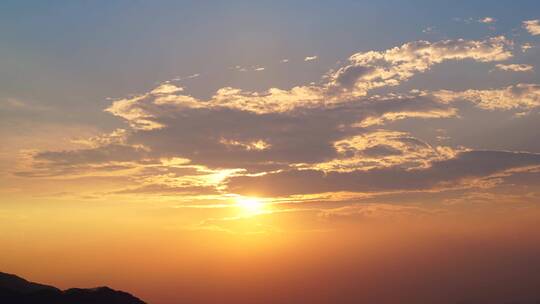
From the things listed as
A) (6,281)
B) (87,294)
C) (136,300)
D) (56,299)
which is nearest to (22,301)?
(56,299)

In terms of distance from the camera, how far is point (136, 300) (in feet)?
344

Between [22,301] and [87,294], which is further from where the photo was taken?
[87,294]

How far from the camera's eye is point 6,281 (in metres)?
120

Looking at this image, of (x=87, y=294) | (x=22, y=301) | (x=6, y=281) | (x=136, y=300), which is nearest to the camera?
(x=22, y=301)

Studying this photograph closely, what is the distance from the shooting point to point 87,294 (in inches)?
3846

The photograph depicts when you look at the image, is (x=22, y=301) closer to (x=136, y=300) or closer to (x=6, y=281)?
(x=136, y=300)

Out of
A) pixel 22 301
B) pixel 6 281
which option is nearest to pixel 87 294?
pixel 22 301

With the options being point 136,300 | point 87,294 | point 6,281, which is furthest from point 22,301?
point 6,281

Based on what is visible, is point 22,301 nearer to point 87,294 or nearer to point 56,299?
point 56,299

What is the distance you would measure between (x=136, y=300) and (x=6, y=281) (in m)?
41.5

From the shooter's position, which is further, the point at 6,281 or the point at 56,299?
the point at 6,281

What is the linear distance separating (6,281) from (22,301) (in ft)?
116

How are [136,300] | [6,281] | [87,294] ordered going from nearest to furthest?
[87,294]
[136,300]
[6,281]

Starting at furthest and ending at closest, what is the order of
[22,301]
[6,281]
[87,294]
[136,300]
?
[6,281] → [136,300] → [87,294] → [22,301]
